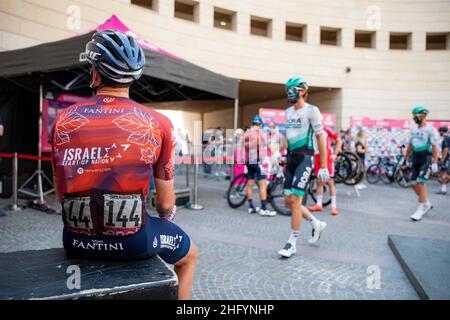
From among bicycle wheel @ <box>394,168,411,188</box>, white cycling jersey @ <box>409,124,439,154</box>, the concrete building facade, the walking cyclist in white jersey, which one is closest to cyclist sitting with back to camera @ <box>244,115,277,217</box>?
the walking cyclist in white jersey

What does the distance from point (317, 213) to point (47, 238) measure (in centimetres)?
531

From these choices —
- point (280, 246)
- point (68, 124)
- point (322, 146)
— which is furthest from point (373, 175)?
point (68, 124)

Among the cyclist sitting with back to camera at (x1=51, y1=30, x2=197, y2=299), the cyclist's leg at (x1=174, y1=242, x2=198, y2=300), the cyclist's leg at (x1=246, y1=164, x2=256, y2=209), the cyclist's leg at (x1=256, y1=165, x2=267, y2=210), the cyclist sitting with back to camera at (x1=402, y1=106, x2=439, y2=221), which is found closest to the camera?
the cyclist sitting with back to camera at (x1=51, y1=30, x2=197, y2=299)

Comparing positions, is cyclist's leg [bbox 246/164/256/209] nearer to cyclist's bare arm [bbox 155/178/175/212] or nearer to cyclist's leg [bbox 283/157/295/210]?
cyclist's leg [bbox 283/157/295/210]

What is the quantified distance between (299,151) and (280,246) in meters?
1.40

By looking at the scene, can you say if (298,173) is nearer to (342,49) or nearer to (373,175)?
(373,175)

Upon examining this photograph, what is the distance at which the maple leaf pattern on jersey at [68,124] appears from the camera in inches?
65.2

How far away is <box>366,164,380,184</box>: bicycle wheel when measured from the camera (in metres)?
14.4

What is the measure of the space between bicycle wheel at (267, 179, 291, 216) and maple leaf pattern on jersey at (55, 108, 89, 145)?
6.07m

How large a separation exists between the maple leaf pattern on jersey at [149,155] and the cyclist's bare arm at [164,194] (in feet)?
0.52

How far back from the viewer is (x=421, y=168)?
22.8ft

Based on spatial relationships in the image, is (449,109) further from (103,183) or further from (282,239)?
(103,183)

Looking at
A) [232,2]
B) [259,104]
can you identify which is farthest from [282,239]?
[259,104]

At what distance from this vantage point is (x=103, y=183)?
5.38 ft
